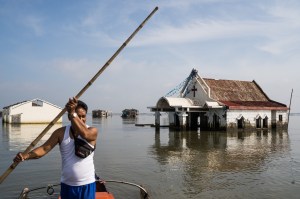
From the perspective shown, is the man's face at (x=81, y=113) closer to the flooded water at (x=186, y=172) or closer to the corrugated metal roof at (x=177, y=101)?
the flooded water at (x=186, y=172)

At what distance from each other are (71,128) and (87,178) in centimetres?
78

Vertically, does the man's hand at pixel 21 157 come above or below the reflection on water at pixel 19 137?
above

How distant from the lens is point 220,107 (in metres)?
36.5

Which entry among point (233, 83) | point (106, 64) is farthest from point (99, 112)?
point (106, 64)

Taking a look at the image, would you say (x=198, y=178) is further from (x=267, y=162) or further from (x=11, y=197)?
(x=11, y=197)

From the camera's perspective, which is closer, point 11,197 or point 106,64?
point 106,64

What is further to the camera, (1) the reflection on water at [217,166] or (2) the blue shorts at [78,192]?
(1) the reflection on water at [217,166]

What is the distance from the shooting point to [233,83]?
143 feet

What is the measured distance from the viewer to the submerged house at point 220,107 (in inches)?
1462

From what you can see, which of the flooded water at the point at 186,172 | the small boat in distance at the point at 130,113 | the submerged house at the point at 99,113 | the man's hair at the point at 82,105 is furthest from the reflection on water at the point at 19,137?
A: the submerged house at the point at 99,113

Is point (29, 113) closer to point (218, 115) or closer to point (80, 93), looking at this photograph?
point (218, 115)

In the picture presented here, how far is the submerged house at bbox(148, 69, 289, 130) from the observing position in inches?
1462

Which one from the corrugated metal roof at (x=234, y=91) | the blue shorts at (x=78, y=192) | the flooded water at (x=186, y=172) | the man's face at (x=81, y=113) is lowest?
the flooded water at (x=186, y=172)

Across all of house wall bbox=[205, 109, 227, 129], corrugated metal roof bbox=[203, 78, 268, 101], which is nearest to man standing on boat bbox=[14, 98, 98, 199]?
house wall bbox=[205, 109, 227, 129]
